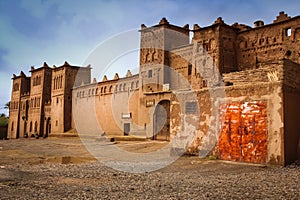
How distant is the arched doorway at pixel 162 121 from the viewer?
2389 centimetres

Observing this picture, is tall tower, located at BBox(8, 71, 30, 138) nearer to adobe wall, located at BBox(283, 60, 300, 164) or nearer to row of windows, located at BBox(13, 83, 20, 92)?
row of windows, located at BBox(13, 83, 20, 92)

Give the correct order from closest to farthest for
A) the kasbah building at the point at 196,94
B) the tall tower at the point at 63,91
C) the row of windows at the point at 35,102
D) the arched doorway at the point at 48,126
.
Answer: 1. the kasbah building at the point at 196,94
2. the tall tower at the point at 63,91
3. the arched doorway at the point at 48,126
4. the row of windows at the point at 35,102

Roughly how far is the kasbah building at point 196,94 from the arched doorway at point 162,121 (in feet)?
0.27

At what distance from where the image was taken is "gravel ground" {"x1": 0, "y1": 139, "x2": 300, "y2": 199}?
624cm

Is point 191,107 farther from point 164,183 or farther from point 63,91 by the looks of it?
point 63,91

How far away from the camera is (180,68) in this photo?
30.9 metres

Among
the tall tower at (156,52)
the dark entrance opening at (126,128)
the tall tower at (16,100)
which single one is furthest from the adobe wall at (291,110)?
the tall tower at (16,100)

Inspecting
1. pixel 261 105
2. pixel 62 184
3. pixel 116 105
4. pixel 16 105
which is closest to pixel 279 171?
pixel 261 105

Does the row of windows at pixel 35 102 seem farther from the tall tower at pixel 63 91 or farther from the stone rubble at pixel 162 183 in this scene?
the stone rubble at pixel 162 183

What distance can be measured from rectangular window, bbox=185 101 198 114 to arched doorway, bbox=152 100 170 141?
10.6 meters

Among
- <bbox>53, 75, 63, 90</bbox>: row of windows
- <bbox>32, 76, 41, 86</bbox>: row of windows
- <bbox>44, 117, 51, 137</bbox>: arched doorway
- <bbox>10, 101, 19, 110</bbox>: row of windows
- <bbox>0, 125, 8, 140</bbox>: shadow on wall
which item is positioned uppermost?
<bbox>32, 76, 41, 86</bbox>: row of windows

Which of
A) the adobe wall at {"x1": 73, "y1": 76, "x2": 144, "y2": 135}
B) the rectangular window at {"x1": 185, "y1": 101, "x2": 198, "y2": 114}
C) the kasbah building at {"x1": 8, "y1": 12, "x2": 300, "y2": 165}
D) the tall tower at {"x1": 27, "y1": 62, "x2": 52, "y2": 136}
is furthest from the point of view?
the tall tower at {"x1": 27, "y1": 62, "x2": 52, "y2": 136}

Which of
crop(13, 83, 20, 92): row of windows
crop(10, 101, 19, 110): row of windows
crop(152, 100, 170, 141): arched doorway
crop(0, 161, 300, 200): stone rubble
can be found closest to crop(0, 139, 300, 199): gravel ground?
crop(0, 161, 300, 200): stone rubble

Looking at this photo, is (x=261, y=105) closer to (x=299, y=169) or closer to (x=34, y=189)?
(x=299, y=169)
